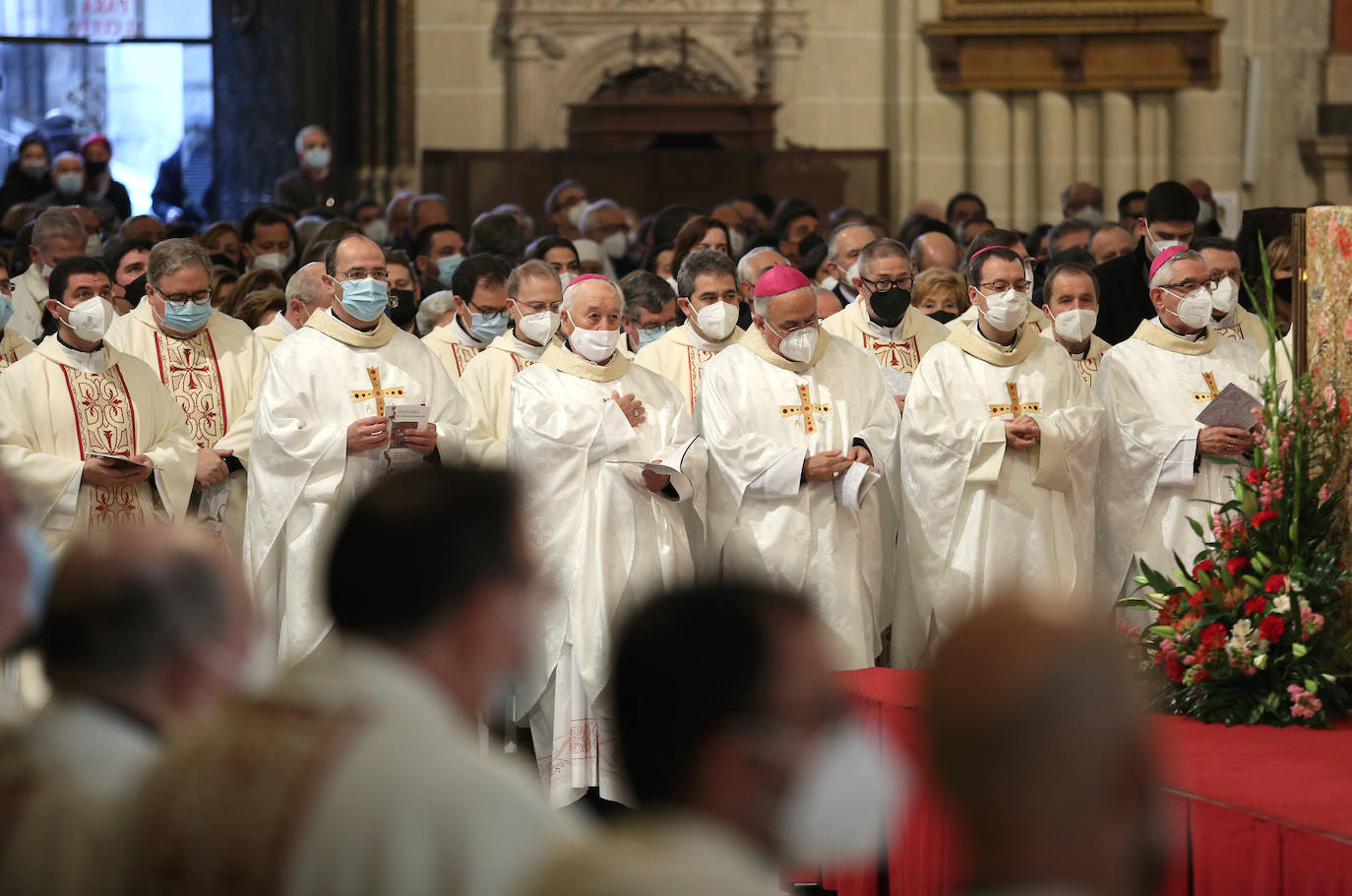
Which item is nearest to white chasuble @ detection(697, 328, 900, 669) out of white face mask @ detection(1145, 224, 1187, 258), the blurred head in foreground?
white face mask @ detection(1145, 224, 1187, 258)

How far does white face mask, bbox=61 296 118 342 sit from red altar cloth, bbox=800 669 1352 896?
355 cm

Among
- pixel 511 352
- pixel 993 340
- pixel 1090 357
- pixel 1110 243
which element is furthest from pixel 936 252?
pixel 511 352

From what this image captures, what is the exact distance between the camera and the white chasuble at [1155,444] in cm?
781

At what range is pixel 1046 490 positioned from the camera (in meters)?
7.81

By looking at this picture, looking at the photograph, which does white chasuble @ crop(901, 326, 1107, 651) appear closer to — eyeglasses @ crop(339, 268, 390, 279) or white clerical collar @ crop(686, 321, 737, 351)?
white clerical collar @ crop(686, 321, 737, 351)

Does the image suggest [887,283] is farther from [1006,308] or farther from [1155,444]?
[1155,444]

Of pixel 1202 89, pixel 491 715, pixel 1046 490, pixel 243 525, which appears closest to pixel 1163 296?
pixel 1046 490

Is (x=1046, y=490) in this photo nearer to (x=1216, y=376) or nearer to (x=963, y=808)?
(x=1216, y=376)

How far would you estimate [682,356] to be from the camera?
28.2ft

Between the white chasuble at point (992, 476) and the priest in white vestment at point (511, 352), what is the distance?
1556mm

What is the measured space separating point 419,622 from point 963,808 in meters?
0.78

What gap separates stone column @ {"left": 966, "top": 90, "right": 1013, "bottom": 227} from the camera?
16516mm

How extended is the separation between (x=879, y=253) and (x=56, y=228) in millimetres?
4114

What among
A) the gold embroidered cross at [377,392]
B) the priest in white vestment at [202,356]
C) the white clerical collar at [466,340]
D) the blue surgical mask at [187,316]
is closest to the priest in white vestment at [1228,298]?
the white clerical collar at [466,340]
